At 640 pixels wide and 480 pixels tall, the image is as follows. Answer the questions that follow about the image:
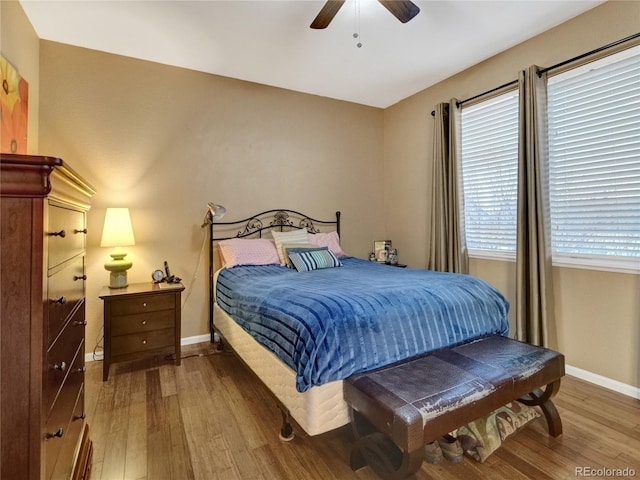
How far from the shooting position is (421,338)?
179cm

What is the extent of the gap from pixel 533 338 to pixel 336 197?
2538 mm

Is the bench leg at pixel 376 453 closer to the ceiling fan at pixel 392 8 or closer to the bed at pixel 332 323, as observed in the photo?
the bed at pixel 332 323

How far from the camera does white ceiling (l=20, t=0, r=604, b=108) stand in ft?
7.72

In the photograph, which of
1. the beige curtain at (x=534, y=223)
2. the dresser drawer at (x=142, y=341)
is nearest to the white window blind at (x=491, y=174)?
the beige curtain at (x=534, y=223)

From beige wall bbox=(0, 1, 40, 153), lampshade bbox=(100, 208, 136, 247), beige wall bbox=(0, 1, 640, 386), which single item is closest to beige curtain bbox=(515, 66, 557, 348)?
beige wall bbox=(0, 1, 640, 386)

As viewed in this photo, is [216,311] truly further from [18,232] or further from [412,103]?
[412,103]

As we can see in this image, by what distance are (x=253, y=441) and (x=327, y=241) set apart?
7.35 feet

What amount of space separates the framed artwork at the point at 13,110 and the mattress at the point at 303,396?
1931 millimetres

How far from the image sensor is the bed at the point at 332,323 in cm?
156

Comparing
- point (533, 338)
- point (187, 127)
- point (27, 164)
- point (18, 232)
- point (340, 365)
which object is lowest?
point (533, 338)

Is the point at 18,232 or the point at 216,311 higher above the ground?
the point at 18,232

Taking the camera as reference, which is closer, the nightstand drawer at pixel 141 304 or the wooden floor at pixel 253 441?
the wooden floor at pixel 253 441

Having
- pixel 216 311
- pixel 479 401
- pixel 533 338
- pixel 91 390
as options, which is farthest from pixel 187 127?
pixel 533 338

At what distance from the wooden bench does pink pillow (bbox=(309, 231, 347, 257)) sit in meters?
1.94
